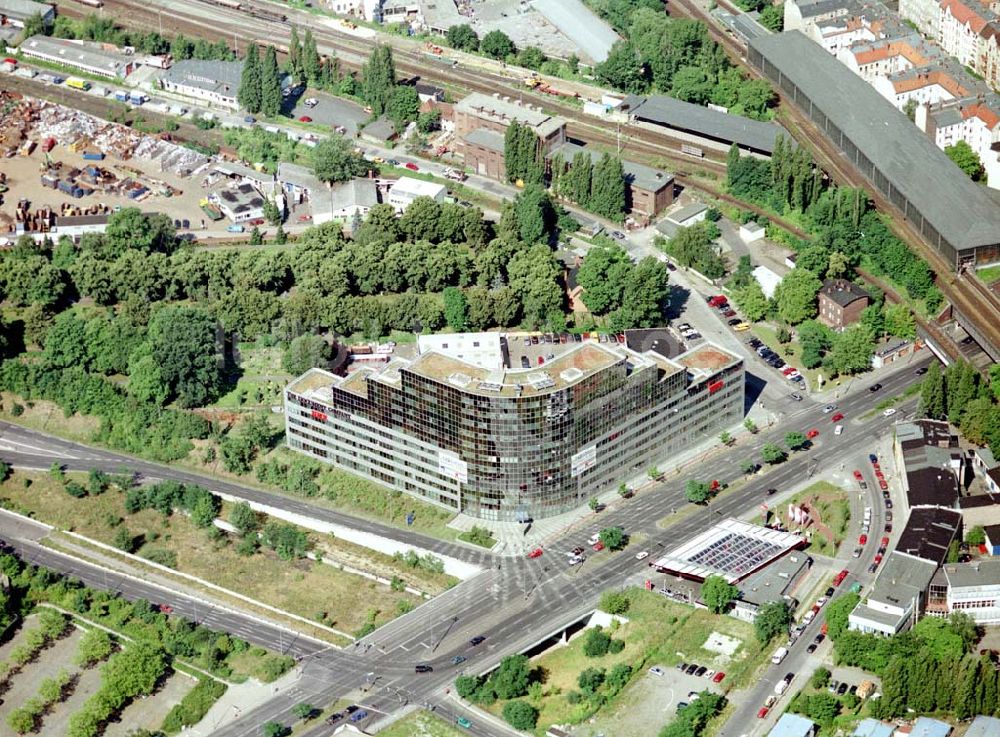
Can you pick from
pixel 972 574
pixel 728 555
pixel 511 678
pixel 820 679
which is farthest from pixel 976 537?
pixel 511 678

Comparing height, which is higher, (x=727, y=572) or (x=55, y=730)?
(x=727, y=572)

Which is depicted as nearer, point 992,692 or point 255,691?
point 992,692

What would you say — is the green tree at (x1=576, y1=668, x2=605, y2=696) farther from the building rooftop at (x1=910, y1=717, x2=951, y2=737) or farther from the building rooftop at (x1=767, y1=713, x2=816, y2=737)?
the building rooftop at (x1=910, y1=717, x2=951, y2=737)

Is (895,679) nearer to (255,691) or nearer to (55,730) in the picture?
(255,691)

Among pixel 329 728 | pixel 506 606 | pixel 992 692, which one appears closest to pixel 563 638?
pixel 506 606

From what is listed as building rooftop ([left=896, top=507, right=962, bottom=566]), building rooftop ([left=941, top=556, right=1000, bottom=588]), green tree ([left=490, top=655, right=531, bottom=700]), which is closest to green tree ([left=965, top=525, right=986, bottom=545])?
building rooftop ([left=896, top=507, right=962, bottom=566])

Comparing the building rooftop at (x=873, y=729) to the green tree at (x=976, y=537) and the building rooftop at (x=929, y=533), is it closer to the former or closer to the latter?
the building rooftop at (x=929, y=533)

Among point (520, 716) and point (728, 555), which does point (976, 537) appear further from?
point (520, 716)
